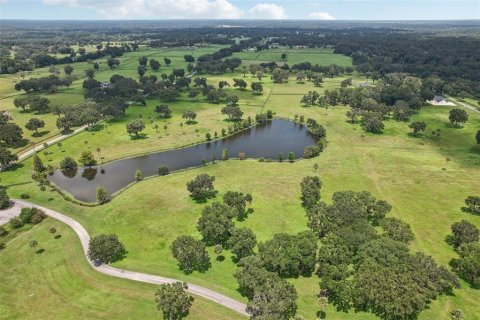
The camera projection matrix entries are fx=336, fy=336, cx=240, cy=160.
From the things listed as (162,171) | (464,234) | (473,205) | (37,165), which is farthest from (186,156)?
(473,205)

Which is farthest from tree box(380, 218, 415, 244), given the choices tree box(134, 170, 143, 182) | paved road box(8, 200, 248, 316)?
tree box(134, 170, 143, 182)

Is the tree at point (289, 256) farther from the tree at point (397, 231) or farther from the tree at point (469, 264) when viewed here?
the tree at point (469, 264)

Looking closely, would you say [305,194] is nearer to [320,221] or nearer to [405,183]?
[320,221]

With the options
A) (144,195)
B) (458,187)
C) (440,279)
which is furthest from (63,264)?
(458,187)

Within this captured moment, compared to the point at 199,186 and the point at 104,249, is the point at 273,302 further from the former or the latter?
the point at 199,186

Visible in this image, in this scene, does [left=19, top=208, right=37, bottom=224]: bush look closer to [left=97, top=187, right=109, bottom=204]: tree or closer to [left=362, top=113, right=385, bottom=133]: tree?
[left=97, top=187, right=109, bottom=204]: tree
